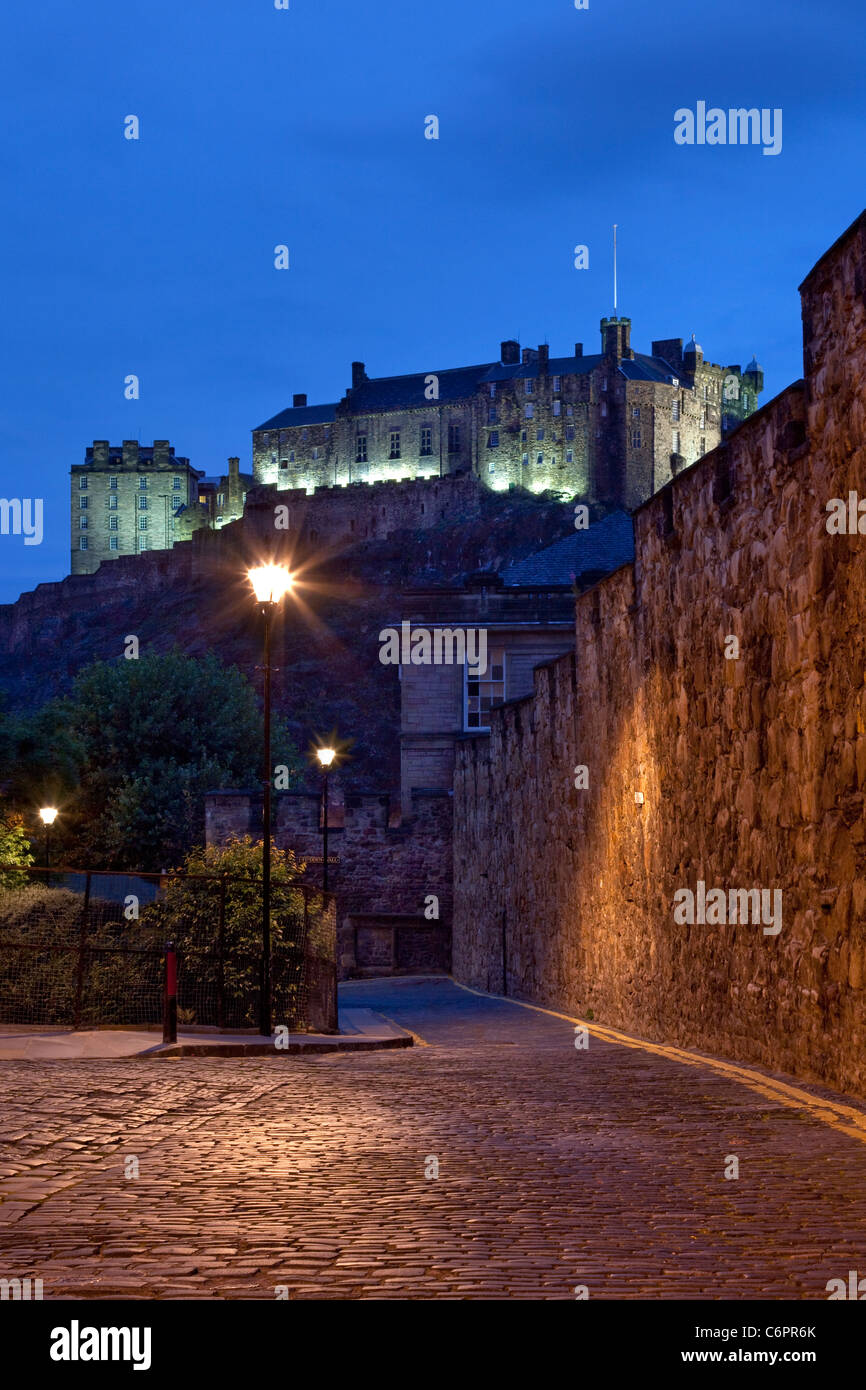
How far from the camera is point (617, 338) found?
4264 inches

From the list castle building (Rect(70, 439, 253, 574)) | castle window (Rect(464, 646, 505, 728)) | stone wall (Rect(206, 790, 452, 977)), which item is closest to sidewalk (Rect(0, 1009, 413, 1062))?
stone wall (Rect(206, 790, 452, 977))

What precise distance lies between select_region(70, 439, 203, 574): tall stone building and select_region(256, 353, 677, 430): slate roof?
17.8 m

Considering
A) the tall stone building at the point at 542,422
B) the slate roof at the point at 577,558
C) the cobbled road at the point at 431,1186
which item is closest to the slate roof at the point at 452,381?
the tall stone building at the point at 542,422

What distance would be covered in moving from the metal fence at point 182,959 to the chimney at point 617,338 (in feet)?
306

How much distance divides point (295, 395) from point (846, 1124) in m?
128

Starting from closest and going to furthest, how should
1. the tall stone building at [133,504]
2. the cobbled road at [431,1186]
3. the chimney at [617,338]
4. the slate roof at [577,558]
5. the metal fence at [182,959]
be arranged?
the cobbled road at [431,1186] → the metal fence at [182,959] → the slate roof at [577,558] → the chimney at [617,338] → the tall stone building at [133,504]

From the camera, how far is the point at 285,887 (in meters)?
18.8

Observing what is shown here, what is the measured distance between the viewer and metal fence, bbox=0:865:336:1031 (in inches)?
651

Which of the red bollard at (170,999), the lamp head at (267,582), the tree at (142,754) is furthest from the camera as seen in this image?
the tree at (142,754)

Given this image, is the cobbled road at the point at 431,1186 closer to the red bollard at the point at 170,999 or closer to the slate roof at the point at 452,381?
the red bollard at the point at 170,999

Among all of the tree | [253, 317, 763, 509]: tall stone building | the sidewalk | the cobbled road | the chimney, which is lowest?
the sidewalk

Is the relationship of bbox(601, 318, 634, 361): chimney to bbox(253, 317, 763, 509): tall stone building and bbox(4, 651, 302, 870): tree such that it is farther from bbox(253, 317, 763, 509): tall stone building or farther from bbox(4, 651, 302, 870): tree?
bbox(4, 651, 302, 870): tree

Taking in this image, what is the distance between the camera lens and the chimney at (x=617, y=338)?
10831 centimetres

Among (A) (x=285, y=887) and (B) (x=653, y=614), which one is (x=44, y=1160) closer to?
(B) (x=653, y=614)
